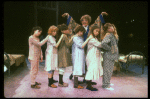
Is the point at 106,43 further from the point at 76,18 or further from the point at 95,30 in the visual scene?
the point at 76,18

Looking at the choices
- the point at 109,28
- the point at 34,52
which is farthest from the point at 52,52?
the point at 109,28

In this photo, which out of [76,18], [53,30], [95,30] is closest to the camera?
[95,30]

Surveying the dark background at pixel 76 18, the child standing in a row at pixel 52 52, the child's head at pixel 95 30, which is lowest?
the child standing in a row at pixel 52 52

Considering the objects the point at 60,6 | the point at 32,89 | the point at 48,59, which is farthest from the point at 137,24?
the point at 32,89

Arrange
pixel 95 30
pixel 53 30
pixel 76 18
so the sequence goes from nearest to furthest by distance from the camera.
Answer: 1. pixel 95 30
2. pixel 53 30
3. pixel 76 18

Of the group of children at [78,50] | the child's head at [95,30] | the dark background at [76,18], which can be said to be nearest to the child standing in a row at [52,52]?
the group of children at [78,50]

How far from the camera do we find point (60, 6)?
6.80 metres

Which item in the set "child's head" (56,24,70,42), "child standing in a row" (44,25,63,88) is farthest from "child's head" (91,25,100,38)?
"child standing in a row" (44,25,63,88)

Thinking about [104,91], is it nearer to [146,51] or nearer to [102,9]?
[146,51]

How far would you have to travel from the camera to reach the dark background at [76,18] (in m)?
6.05

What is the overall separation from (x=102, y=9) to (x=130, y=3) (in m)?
1.35

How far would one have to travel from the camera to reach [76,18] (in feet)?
22.6

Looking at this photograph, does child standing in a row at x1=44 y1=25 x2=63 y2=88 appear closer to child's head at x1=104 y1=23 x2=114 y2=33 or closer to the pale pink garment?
the pale pink garment

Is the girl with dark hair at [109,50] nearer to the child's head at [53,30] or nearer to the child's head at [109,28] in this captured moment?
the child's head at [109,28]
